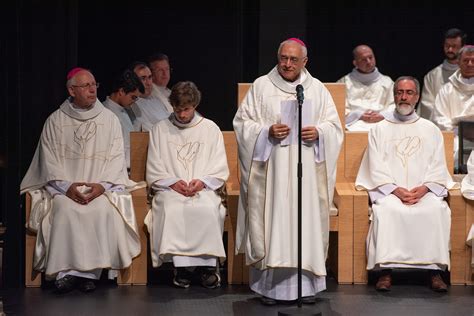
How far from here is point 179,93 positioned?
974cm

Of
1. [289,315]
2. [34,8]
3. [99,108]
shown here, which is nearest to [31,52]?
[34,8]

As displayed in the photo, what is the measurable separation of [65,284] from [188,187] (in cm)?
115

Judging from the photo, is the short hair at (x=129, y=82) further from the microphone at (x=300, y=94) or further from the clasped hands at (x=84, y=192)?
the microphone at (x=300, y=94)

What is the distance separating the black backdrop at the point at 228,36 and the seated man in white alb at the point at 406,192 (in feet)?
8.65

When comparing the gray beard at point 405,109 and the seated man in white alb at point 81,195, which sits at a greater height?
the gray beard at point 405,109

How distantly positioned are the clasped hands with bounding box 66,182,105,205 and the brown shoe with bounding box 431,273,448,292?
2.53 meters

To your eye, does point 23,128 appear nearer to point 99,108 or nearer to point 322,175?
point 99,108

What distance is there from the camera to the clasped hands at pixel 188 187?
32.0 ft

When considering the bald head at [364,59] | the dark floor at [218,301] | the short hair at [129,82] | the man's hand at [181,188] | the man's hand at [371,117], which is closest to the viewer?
the dark floor at [218,301]

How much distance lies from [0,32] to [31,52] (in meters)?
0.70

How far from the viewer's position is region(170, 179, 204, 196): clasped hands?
9.74 meters

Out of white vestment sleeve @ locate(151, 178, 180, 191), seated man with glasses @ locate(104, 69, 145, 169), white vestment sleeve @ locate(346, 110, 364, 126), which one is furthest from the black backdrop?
white vestment sleeve @ locate(151, 178, 180, 191)

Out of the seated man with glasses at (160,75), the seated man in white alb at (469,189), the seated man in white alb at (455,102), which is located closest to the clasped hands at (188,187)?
the seated man in white alb at (469,189)

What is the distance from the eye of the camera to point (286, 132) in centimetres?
905
